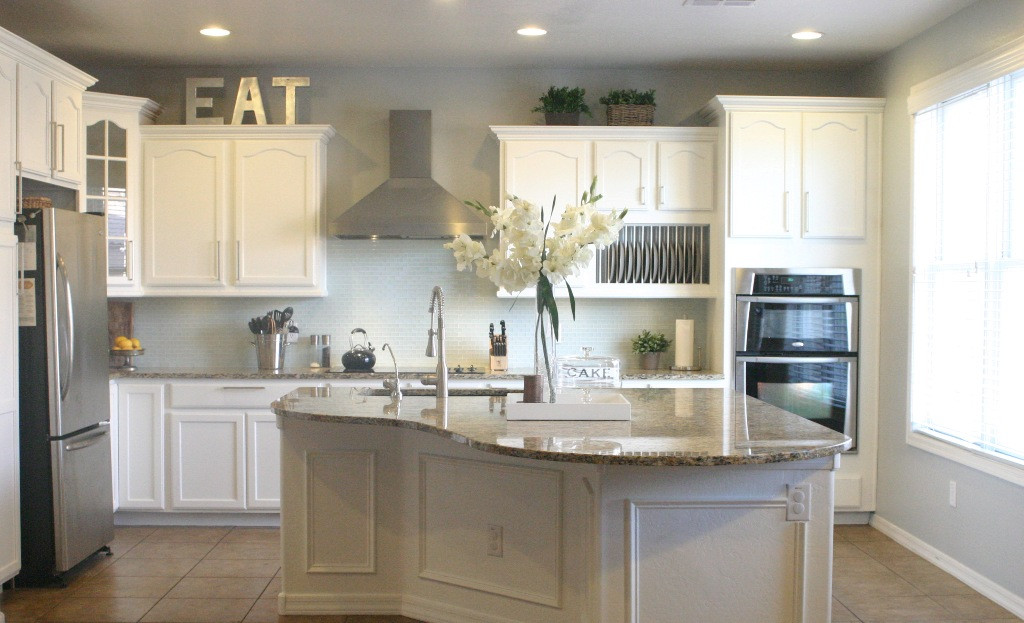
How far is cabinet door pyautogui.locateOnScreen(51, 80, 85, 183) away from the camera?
13.6 ft

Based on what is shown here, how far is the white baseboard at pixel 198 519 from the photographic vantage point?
508 cm

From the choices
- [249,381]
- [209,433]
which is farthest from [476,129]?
[209,433]

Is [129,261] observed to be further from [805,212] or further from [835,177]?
[835,177]

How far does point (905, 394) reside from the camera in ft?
15.3

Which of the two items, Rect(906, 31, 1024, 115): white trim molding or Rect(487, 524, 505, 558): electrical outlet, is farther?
Rect(906, 31, 1024, 115): white trim molding

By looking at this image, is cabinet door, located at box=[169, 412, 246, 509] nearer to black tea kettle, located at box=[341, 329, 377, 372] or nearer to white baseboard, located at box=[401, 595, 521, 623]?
black tea kettle, located at box=[341, 329, 377, 372]

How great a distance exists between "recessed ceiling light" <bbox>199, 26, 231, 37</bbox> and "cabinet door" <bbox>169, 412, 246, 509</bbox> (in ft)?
6.64

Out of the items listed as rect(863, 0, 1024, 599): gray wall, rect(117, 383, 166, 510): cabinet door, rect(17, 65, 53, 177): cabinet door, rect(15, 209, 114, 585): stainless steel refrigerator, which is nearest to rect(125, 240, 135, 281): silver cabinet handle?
rect(117, 383, 166, 510): cabinet door

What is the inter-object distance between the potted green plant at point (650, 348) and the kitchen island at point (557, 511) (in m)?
1.55

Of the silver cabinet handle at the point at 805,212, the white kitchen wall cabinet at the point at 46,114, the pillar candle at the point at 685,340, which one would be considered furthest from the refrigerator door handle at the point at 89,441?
the silver cabinet handle at the point at 805,212

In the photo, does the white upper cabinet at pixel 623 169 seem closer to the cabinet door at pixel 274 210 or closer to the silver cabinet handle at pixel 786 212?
the silver cabinet handle at pixel 786 212

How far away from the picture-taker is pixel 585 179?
5.12 m

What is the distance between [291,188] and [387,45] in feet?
3.20

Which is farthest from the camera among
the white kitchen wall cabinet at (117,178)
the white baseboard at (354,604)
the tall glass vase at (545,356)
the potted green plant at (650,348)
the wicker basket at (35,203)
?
the potted green plant at (650,348)
